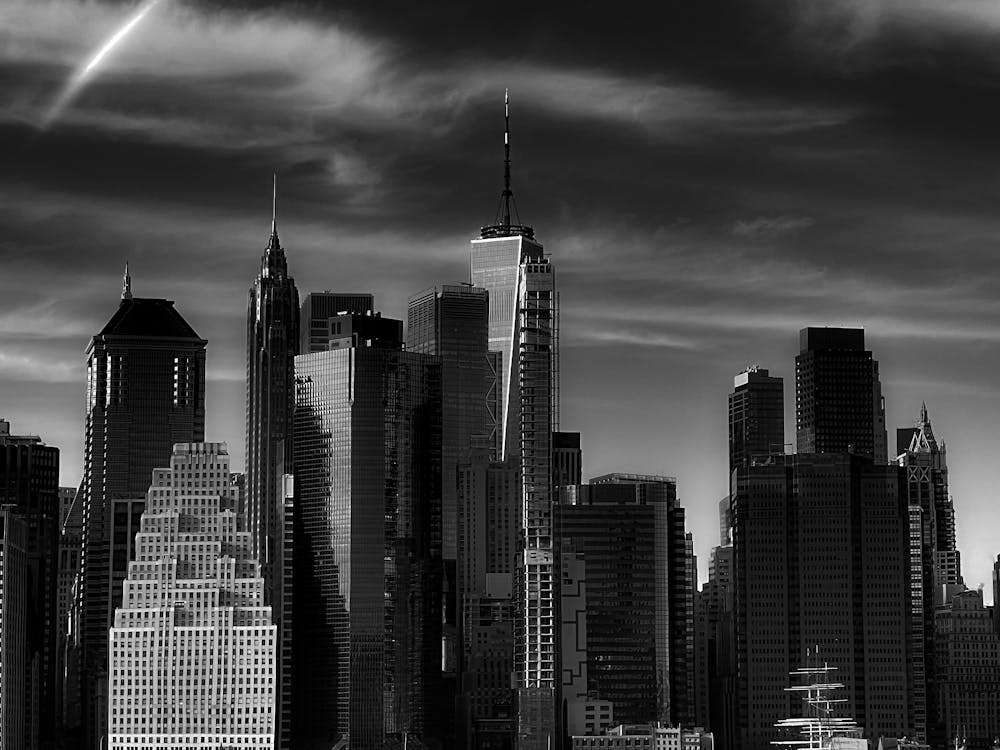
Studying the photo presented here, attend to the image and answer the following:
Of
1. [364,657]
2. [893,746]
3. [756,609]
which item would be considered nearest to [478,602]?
[364,657]

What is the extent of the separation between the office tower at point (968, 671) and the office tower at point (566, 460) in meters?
27.0

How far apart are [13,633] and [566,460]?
127 feet

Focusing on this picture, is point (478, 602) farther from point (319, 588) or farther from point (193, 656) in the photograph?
point (193, 656)

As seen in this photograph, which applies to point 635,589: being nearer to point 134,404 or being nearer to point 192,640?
point 134,404

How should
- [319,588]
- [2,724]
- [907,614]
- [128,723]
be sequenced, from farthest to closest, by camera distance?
1. [907,614]
2. [319,588]
3. [2,724]
4. [128,723]

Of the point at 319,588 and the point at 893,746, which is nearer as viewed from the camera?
the point at 893,746

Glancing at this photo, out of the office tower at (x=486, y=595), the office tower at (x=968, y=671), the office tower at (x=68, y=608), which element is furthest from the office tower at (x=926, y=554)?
the office tower at (x=68, y=608)

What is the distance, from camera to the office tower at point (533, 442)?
445 feet

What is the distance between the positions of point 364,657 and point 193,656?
111 feet

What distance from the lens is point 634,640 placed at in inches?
5846

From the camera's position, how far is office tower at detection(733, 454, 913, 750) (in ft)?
500

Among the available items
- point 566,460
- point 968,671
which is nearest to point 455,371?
point 566,460

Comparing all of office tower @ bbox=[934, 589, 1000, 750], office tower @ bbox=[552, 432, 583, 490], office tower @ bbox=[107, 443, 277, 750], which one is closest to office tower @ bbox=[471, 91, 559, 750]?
office tower @ bbox=[552, 432, 583, 490]

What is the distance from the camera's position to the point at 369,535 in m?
148
